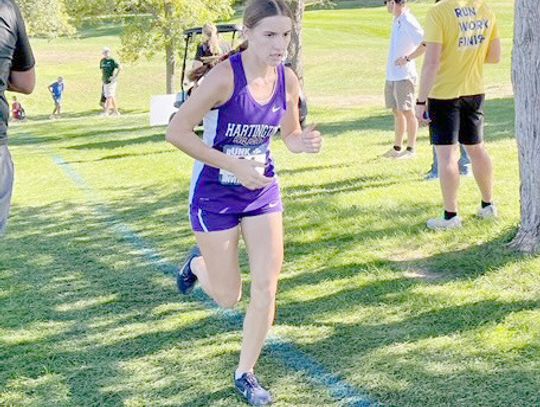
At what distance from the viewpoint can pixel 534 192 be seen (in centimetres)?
631

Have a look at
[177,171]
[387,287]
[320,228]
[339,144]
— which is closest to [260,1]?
[387,287]

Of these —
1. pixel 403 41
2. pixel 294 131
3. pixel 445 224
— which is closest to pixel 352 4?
pixel 403 41

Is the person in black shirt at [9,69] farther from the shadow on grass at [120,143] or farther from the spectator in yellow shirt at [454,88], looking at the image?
the shadow on grass at [120,143]

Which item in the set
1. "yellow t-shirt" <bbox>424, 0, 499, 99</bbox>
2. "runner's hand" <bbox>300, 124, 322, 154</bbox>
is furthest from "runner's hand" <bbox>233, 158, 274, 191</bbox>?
"yellow t-shirt" <bbox>424, 0, 499, 99</bbox>

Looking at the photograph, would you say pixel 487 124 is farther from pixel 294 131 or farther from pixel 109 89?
pixel 109 89

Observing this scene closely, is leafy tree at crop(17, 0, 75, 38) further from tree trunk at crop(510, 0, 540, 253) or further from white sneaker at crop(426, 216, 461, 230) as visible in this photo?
tree trunk at crop(510, 0, 540, 253)

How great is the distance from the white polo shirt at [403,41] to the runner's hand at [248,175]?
22.5ft

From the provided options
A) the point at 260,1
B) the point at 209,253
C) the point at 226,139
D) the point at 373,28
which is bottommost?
the point at 373,28

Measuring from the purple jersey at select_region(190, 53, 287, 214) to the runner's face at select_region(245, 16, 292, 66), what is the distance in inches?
5.6

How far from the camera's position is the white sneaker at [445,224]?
713cm

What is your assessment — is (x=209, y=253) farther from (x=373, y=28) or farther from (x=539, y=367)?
(x=373, y=28)

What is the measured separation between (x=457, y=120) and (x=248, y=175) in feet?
12.0

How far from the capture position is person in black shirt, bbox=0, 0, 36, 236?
402 centimetres

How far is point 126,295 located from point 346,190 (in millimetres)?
3611
